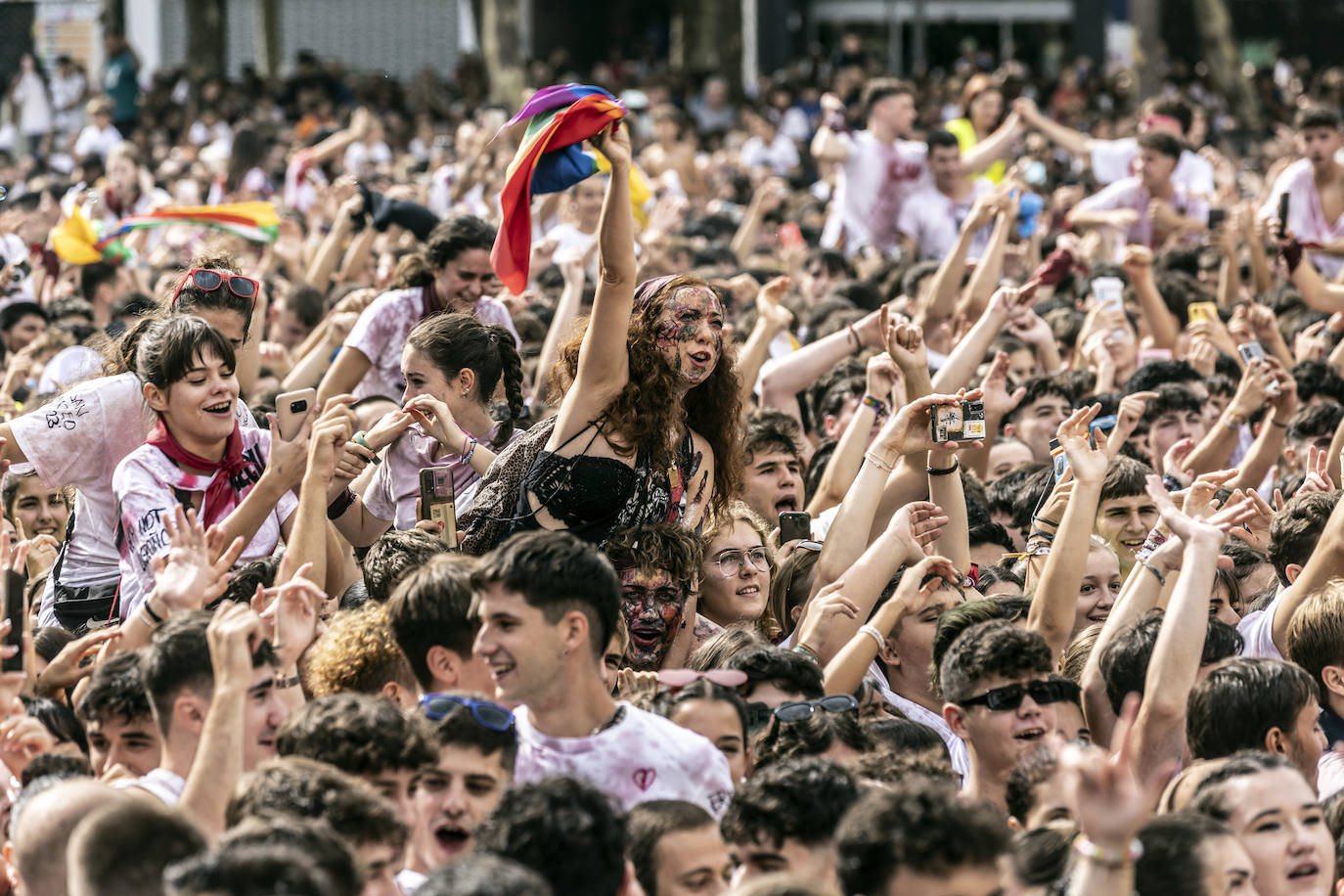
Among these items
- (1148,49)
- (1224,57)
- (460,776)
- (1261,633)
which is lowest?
(1261,633)

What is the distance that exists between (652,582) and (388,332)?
7.31ft

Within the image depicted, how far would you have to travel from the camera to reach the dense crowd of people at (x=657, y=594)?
3.25 metres

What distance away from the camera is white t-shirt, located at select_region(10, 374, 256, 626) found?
511 centimetres

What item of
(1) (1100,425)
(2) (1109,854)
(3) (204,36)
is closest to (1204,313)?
(1) (1100,425)

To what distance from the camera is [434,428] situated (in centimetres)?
541

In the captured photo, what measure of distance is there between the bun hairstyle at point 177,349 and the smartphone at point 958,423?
2027 mm

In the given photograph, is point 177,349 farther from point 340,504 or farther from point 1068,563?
point 1068,563

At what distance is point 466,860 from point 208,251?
393 cm

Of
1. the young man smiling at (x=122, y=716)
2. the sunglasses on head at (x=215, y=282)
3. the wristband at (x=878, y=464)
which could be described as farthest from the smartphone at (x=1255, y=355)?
the young man smiling at (x=122, y=716)

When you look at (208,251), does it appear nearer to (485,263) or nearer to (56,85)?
(485,263)

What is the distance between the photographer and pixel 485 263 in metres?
6.59

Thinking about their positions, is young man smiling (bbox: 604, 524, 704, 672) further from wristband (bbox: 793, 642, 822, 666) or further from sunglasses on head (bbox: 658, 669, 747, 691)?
sunglasses on head (bbox: 658, 669, 747, 691)

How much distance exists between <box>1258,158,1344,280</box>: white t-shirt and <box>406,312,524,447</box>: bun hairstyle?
614 cm

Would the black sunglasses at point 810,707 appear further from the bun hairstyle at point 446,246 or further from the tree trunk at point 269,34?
the tree trunk at point 269,34
